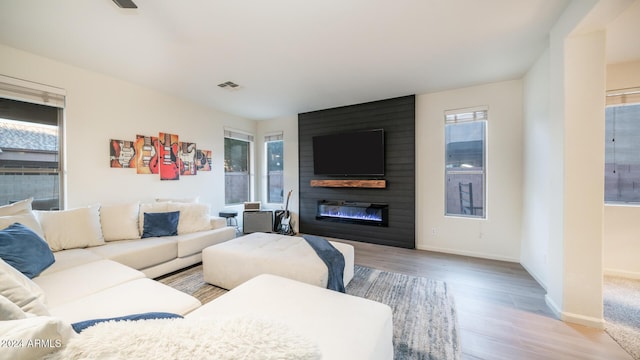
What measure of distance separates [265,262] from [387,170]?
275cm

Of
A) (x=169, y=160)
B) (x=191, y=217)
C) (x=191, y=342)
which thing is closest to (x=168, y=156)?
(x=169, y=160)

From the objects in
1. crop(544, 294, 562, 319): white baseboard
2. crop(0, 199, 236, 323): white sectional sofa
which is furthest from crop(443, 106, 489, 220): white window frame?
crop(0, 199, 236, 323): white sectional sofa

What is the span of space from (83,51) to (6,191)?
180 cm

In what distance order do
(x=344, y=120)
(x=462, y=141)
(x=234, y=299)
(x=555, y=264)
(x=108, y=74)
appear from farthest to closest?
(x=344, y=120) < (x=462, y=141) < (x=108, y=74) < (x=555, y=264) < (x=234, y=299)

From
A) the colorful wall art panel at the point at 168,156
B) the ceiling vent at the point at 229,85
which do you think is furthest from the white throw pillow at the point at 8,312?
the colorful wall art panel at the point at 168,156

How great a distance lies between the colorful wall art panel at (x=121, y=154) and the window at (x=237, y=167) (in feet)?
5.81

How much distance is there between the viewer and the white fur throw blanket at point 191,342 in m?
0.56

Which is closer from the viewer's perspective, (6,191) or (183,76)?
(6,191)

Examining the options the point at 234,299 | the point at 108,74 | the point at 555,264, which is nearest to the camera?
the point at 234,299

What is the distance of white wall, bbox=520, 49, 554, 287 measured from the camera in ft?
8.41

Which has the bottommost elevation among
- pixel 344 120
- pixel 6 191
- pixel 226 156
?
pixel 6 191

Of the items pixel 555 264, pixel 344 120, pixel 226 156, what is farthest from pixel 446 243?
pixel 226 156

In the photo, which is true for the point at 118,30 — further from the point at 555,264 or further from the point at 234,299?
the point at 555,264

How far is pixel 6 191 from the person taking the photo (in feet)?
8.46
